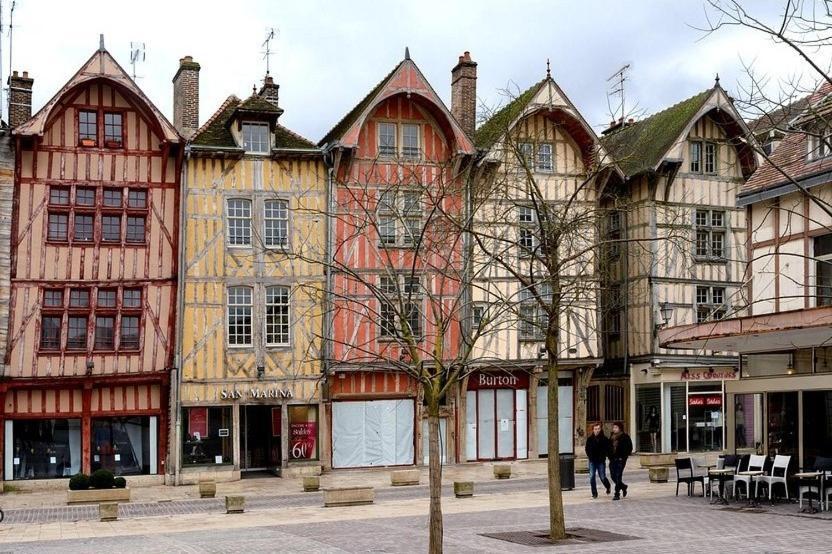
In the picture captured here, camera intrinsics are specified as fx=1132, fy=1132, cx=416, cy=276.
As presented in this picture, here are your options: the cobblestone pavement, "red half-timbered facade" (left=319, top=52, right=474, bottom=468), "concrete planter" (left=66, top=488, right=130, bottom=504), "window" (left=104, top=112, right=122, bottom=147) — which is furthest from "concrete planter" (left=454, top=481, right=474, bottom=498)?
"window" (left=104, top=112, right=122, bottom=147)

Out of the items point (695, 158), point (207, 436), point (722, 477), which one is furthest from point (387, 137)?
point (722, 477)

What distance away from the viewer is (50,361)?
2892cm

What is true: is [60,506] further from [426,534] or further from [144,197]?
[426,534]

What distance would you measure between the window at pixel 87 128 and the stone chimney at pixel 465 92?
34.6 feet

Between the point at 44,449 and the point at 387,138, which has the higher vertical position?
the point at 387,138

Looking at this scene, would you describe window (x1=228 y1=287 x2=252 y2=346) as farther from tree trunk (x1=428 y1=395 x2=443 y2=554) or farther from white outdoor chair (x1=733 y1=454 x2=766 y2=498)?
tree trunk (x1=428 y1=395 x2=443 y2=554)

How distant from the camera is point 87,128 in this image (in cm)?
2988

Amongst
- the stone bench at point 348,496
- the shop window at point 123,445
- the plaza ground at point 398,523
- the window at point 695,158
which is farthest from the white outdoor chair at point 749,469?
the shop window at point 123,445

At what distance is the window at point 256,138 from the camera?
31203 millimetres

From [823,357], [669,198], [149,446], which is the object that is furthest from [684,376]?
[149,446]

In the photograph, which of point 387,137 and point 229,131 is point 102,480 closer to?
Result: point 229,131

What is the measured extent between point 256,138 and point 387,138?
372cm

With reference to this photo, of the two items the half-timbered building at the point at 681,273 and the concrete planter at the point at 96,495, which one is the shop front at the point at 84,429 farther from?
the half-timbered building at the point at 681,273

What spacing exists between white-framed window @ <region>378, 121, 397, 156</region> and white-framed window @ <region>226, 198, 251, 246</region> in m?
4.13
